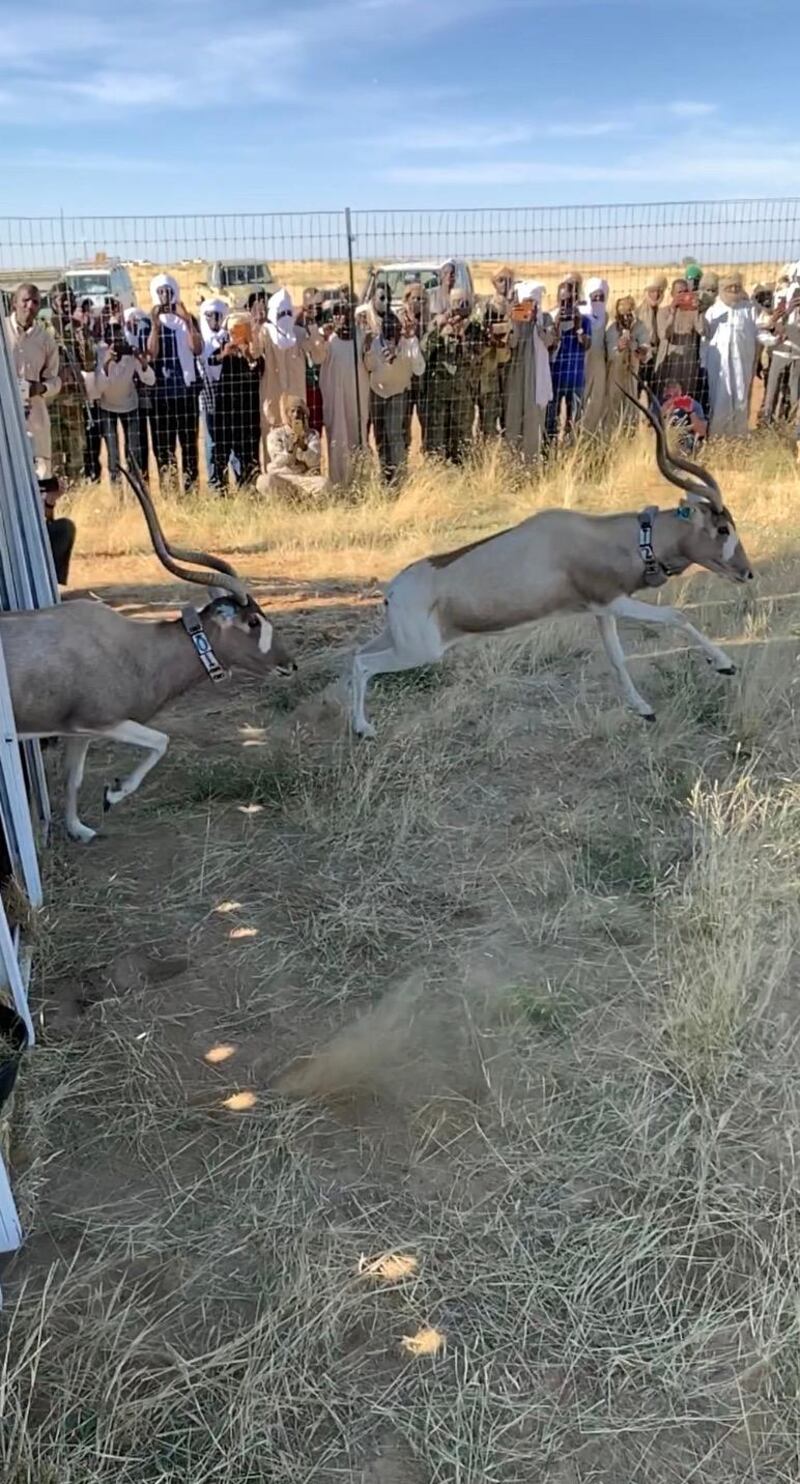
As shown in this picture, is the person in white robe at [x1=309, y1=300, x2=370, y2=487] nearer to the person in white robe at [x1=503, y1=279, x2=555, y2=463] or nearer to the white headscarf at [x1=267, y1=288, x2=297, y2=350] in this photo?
the white headscarf at [x1=267, y1=288, x2=297, y2=350]

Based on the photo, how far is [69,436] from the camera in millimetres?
11305

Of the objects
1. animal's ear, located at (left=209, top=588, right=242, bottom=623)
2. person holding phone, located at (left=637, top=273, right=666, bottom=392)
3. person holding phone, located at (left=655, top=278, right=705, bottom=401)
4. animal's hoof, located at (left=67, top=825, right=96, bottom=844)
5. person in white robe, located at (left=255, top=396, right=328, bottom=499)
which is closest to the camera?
animal's hoof, located at (left=67, top=825, right=96, bottom=844)

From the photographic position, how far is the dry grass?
97.8 inches

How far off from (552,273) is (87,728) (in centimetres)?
3087

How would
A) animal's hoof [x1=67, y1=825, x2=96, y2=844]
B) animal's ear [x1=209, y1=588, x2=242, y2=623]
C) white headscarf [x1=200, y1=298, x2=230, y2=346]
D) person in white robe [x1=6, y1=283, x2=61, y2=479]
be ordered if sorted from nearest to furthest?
animal's hoof [x1=67, y1=825, x2=96, y2=844] → animal's ear [x1=209, y1=588, x2=242, y2=623] → person in white robe [x1=6, y1=283, x2=61, y2=479] → white headscarf [x1=200, y1=298, x2=230, y2=346]

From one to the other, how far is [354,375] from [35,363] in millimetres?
3080

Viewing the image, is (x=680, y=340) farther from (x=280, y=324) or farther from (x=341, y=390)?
(x=280, y=324)

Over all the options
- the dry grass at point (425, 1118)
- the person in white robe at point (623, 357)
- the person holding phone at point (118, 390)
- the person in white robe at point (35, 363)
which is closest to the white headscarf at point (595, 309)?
the person in white robe at point (623, 357)

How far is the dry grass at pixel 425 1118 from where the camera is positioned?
2484 millimetres

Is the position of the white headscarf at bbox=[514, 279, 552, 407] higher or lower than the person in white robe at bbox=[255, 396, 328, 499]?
higher

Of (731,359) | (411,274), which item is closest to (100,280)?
(411,274)

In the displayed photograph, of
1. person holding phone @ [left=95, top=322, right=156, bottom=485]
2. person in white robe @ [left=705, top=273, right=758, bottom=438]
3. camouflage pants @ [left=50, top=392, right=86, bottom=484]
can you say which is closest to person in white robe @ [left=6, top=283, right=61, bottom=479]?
camouflage pants @ [left=50, top=392, right=86, bottom=484]

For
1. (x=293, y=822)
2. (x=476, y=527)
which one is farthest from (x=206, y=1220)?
(x=476, y=527)

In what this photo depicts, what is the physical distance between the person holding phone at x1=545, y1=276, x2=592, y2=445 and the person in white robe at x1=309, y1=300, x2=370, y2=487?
2.19 m
